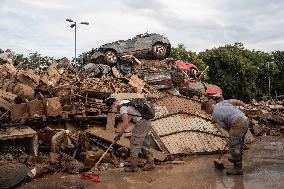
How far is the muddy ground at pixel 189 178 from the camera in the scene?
711 centimetres

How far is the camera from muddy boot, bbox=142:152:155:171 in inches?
340

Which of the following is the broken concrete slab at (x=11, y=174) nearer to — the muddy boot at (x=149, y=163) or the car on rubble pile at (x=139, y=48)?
the muddy boot at (x=149, y=163)

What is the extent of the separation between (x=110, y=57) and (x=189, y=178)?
15030 mm

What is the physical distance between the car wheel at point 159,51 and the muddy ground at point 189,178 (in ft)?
45.4

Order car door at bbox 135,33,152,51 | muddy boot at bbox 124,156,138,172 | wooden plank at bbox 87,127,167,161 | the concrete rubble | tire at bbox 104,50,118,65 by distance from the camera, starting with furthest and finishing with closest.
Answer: car door at bbox 135,33,152,51
tire at bbox 104,50,118,65
wooden plank at bbox 87,127,167,161
the concrete rubble
muddy boot at bbox 124,156,138,172

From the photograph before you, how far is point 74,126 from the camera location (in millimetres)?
10898

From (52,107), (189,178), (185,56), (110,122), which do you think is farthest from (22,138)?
(185,56)

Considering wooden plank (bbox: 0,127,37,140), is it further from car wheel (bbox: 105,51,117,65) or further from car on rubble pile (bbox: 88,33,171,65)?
car on rubble pile (bbox: 88,33,171,65)

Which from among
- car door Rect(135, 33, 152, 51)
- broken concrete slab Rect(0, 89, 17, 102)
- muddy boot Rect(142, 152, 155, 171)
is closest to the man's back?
muddy boot Rect(142, 152, 155, 171)

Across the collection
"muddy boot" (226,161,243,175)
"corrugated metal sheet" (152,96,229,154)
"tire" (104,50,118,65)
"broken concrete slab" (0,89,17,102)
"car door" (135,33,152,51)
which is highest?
"car door" (135,33,152,51)

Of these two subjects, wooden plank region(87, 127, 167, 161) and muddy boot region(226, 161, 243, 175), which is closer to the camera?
muddy boot region(226, 161, 243, 175)

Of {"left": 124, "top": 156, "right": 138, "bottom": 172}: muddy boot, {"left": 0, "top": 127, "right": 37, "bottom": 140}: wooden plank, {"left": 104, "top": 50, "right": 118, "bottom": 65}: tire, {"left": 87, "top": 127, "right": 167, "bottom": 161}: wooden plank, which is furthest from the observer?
{"left": 104, "top": 50, "right": 118, "bottom": 65}: tire

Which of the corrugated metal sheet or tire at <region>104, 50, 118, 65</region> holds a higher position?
tire at <region>104, 50, 118, 65</region>

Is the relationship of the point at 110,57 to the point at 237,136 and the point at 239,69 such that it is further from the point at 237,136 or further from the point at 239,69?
the point at 239,69
